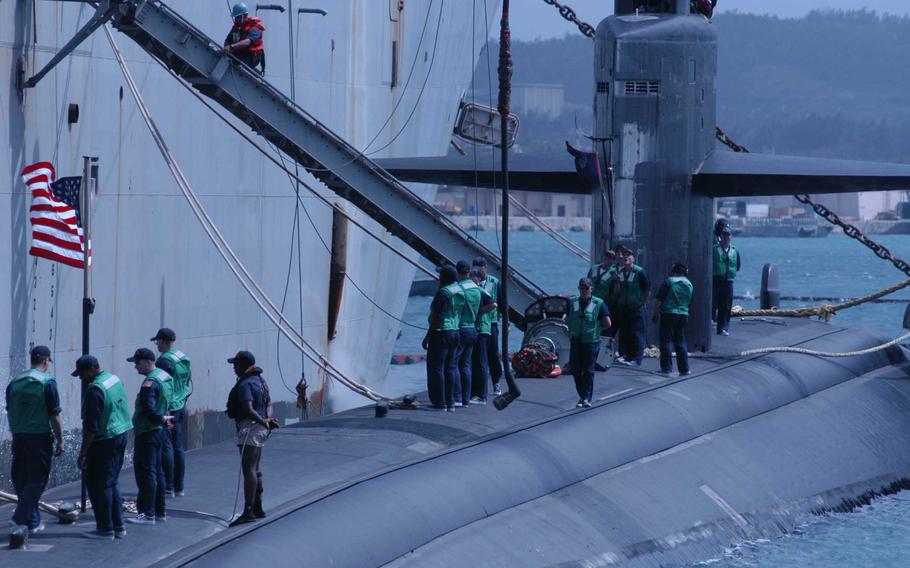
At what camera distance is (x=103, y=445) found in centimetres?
999

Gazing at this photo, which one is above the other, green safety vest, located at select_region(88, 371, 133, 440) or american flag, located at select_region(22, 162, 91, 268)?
american flag, located at select_region(22, 162, 91, 268)

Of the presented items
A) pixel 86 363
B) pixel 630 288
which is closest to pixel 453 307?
pixel 630 288

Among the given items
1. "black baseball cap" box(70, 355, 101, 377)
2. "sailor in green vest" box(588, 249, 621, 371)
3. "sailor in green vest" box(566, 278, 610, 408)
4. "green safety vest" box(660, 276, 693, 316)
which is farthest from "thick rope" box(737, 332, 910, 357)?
"black baseball cap" box(70, 355, 101, 377)

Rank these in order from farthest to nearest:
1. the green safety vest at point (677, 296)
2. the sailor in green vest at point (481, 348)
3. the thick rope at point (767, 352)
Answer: the thick rope at point (767, 352)
the green safety vest at point (677, 296)
the sailor in green vest at point (481, 348)

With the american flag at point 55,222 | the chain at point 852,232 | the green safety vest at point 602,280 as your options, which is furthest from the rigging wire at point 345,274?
the chain at point 852,232

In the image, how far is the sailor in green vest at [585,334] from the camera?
48.3ft

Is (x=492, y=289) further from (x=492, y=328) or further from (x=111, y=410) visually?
(x=111, y=410)

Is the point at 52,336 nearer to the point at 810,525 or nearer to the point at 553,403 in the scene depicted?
the point at 553,403

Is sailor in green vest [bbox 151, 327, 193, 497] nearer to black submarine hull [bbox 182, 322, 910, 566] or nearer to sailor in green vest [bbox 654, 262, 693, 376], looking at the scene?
black submarine hull [bbox 182, 322, 910, 566]

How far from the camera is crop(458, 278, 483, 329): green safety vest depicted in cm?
1404

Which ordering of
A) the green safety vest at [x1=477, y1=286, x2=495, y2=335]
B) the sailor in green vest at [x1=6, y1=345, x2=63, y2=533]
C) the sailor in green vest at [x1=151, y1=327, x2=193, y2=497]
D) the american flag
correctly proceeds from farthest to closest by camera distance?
the green safety vest at [x1=477, y1=286, x2=495, y2=335], the american flag, the sailor in green vest at [x1=151, y1=327, x2=193, y2=497], the sailor in green vest at [x1=6, y1=345, x2=63, y2=533]

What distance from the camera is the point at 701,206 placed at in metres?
17.5

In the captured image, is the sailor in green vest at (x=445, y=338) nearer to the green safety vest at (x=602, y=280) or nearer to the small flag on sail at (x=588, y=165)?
the green safety vest at (x=602, y=280)

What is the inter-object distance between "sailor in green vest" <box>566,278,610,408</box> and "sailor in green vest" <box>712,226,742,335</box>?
5947mm
